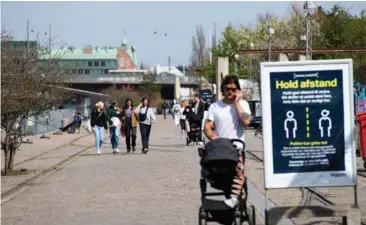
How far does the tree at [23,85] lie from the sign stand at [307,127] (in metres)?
7.55

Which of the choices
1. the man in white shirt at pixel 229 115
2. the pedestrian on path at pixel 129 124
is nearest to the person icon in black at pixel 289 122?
the man in white shirt at pixel 229 115

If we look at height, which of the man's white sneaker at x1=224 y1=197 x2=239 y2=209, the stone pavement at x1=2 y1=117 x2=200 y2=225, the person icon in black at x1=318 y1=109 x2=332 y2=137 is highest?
the person icon in black at x1=318 y1=109 x2=332 y2=137

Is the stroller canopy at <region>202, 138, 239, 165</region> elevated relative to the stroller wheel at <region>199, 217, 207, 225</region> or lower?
elevated

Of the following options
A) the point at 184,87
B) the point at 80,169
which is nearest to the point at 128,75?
the point at 184,87

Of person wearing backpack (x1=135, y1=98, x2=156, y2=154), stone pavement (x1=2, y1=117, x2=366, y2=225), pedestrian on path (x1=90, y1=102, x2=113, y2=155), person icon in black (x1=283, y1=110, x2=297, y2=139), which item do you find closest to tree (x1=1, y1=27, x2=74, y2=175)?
stone pavement (x1=2, y1=117, x2=366, y2=225)

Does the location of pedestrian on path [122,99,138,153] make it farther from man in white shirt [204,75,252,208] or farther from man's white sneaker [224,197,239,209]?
man's white sneaker [224,197,239,209]

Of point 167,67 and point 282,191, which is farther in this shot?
point 167,67

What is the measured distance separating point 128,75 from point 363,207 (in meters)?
132

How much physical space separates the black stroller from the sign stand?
82 centimetres

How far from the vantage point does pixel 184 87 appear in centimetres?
14212

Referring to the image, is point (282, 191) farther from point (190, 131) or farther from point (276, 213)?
point (190, 131)

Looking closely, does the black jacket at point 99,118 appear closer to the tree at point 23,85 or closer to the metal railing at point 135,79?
the tree at point 23,85

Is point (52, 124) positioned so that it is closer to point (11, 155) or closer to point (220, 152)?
point (11, 155)

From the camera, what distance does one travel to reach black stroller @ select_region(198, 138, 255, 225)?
322 inches
